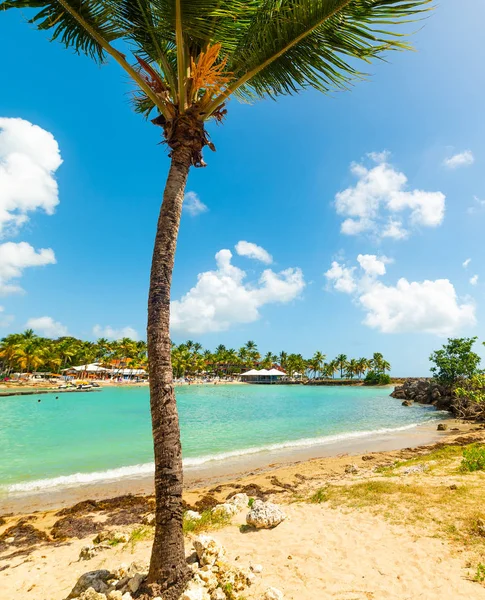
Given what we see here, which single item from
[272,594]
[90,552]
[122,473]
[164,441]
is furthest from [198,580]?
[122,473]

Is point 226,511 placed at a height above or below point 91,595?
below

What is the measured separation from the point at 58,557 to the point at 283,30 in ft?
31.5

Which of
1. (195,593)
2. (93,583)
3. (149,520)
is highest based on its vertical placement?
(195,593)

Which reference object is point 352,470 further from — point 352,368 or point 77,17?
point 352,368

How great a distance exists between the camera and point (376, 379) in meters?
115

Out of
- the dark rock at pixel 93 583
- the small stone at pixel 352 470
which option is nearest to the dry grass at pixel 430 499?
the small stone at pixel 352 470

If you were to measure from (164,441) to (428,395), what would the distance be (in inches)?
2167

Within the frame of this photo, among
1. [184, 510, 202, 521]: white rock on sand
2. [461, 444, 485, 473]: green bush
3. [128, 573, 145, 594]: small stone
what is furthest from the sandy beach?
[128, 573, 145, 594]: small stone

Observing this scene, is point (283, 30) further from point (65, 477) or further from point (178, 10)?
point (65, 477)

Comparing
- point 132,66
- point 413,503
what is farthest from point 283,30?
point 413,503

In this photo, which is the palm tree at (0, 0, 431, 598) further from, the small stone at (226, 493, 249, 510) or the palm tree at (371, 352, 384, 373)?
the palm tree at (371, 352, 384, 373)

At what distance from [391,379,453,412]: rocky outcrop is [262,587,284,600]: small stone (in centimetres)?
3793

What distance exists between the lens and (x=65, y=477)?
12.6 metres

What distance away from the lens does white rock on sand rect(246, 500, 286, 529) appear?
6.54 m
